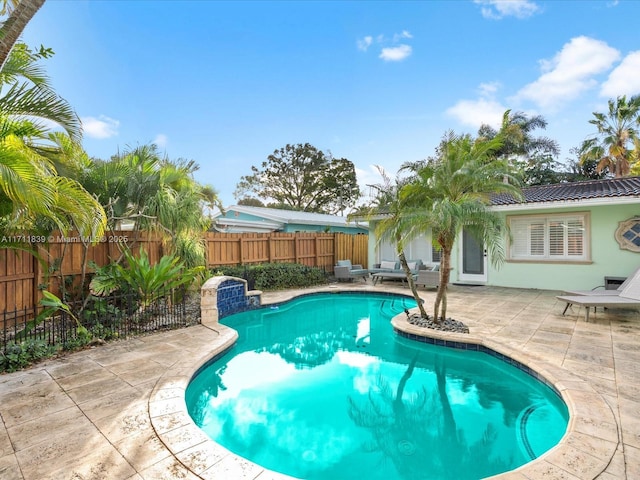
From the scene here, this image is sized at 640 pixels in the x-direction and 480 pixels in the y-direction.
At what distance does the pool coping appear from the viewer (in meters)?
2.86

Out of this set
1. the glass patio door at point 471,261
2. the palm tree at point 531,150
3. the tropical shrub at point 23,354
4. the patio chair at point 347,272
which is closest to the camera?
the tropical shrub at point 23,354

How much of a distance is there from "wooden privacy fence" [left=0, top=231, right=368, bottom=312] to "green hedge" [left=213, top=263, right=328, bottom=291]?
2.78ft

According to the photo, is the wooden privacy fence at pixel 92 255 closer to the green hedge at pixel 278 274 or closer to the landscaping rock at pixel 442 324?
the green hedge at pixel 278 274

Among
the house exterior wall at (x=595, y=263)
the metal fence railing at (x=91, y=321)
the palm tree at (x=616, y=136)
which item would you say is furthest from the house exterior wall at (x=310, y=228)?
the palm tree at (x=616, y=136)

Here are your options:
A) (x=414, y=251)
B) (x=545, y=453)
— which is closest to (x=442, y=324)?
(x=545, y=453)

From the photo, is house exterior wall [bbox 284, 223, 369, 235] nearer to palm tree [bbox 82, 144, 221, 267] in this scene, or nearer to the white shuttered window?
palm tree [bbox 82, 144, 221, 267]

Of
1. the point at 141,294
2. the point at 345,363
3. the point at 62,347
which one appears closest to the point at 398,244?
the point at 345,363

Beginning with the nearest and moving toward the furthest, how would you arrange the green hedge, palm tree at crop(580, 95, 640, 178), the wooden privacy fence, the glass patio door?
1. the wooden privacy fence
2. the green hedge
3. the glass patio door
4. palm tree at crop(580, 95, 640, 178)

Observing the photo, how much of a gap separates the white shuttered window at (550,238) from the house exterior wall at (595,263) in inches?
8.8

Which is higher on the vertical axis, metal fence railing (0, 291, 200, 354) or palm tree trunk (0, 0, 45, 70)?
palm tree trunk (0, 0, 45, 70)

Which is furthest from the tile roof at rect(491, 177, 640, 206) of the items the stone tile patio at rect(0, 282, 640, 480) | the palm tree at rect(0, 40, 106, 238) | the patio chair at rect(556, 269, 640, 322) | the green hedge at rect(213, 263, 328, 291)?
the palm tree at rect(0, 40, 106, 238)

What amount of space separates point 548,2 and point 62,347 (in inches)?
593

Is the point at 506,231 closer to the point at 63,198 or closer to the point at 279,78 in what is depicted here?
the point at 63,198

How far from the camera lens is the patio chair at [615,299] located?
7.38 metres
